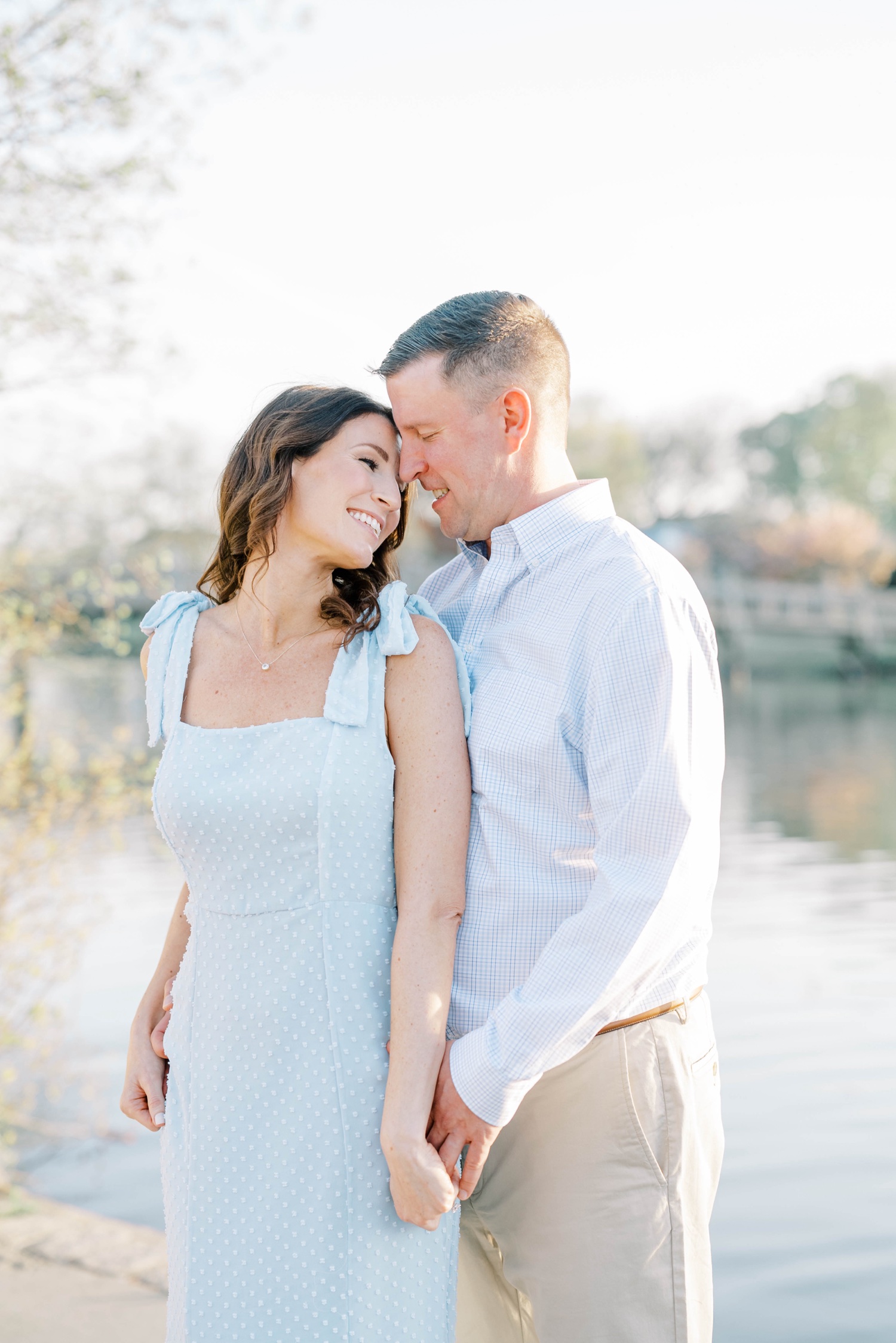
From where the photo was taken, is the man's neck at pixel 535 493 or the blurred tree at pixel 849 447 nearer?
the man's neck at pixel 535 493

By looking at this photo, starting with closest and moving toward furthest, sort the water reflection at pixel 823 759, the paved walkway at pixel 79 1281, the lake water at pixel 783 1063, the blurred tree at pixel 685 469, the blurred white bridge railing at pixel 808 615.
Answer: the paved walkway at pixel 79 1281, the lake water at pixel 783 1063, the water reflection at pixel 823 759, the blurred white bridge railing at pixel 808 615, the blurred tree at pixel 685 469

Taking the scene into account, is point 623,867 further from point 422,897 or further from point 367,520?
point 367,520

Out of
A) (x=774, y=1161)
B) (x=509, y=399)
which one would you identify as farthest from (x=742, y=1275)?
(x=509, y=399)

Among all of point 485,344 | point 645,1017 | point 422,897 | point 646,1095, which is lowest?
point 646,1095

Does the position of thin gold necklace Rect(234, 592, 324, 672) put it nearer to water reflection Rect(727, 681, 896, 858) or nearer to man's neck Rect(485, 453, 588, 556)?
man's neck Rect(485, 453, 588, 556)

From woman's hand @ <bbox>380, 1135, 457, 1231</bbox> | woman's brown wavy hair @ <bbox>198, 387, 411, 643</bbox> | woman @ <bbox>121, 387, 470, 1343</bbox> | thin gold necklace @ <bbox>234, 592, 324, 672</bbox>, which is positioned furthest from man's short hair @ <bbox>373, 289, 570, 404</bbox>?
woman's hand @ <bbox>380, 1135, 457, 1231</bbox>

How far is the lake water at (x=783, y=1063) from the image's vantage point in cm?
430

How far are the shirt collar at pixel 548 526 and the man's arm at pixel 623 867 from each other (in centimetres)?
26

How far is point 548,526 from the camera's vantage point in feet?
6.98

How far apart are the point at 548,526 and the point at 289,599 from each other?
1.50ft

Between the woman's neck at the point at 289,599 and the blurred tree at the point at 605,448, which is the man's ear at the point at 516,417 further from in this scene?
the blurred tree at the point at 605,448

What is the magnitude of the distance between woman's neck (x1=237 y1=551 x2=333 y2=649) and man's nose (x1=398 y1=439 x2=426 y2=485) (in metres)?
0.22

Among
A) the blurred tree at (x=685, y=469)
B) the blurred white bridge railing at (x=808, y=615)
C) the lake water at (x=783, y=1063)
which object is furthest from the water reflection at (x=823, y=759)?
the blurred tree at (x=685, y=469)

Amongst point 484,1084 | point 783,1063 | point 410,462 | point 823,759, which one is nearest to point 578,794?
point 484,1084
